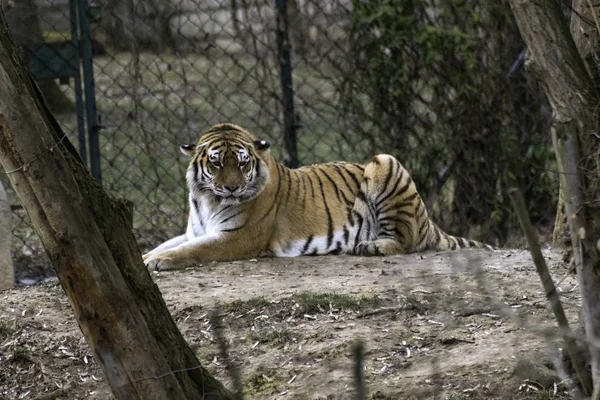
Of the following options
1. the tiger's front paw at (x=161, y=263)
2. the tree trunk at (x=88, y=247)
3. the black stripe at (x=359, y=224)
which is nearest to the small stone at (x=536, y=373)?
the tree trunk at (x=88, y=247)

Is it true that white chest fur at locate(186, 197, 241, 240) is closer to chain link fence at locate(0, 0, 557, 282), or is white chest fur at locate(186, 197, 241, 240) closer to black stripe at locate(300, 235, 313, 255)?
black stripe at locate(300, 235, 313, 255)

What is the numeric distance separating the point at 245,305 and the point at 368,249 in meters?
1.84

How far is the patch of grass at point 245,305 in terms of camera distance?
17.4 feet

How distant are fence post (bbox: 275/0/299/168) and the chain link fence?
1 centimetres

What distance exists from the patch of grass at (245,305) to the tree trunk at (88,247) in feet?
5.31

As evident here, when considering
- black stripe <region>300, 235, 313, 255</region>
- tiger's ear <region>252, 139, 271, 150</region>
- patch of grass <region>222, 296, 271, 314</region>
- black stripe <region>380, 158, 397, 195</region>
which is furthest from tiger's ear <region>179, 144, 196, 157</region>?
patch of grass <region>222, 296, 271, 314</region>

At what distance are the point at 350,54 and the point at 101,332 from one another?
5.23 meters

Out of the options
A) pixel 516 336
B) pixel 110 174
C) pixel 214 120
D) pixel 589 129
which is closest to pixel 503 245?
pixel 214 120

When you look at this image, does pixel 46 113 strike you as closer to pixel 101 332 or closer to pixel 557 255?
pixel 101 332

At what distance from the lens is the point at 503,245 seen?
8.52 meters

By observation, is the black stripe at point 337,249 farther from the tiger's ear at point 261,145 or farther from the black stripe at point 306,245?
the tiger's ear at point 261,145

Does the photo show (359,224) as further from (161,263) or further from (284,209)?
(161,263)

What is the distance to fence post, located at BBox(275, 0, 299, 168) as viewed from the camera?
798cm

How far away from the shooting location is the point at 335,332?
494cm
